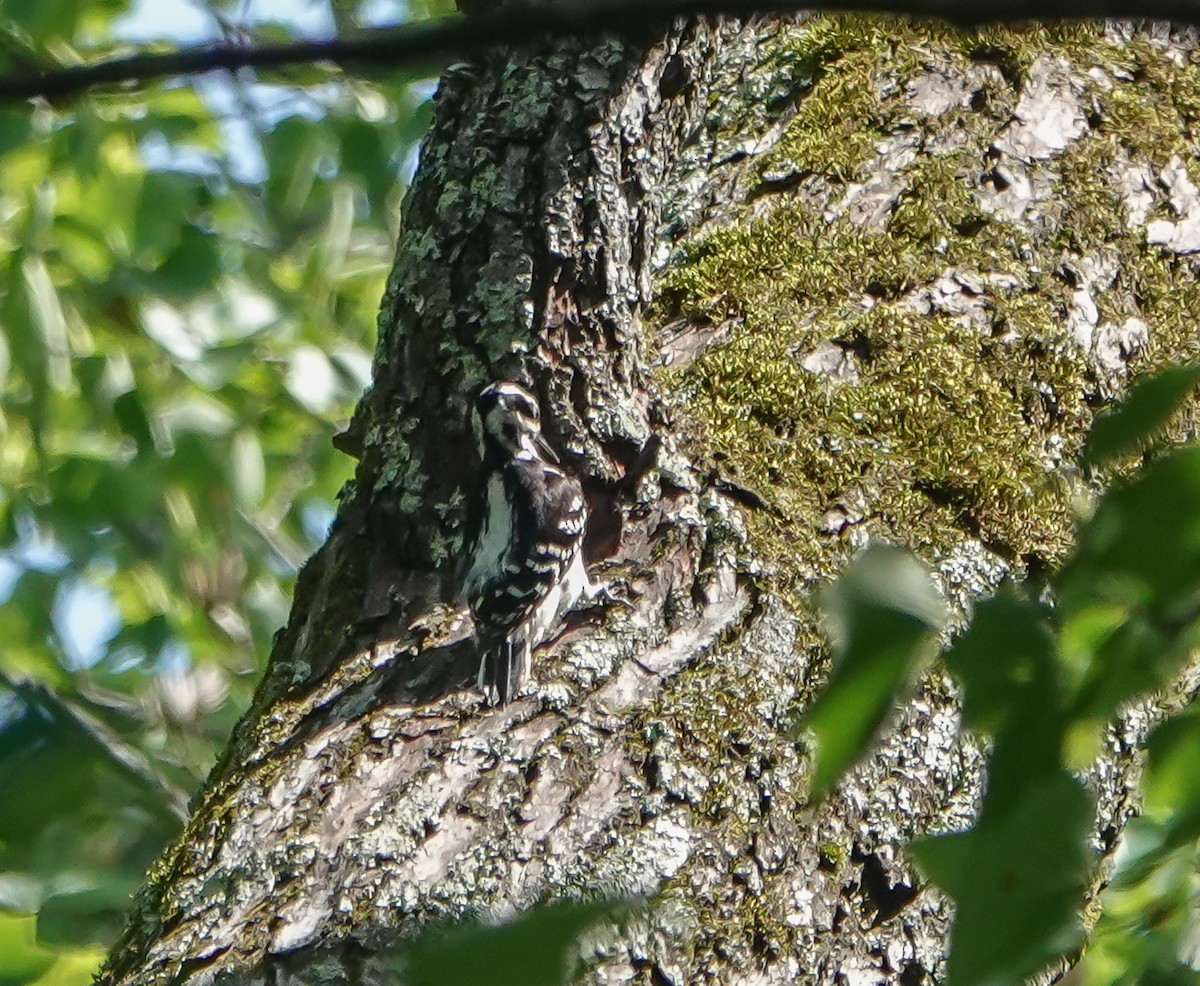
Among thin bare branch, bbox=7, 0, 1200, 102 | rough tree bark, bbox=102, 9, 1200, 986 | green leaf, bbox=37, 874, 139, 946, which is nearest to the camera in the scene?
thin bare branch, bbox=7, 0, 1200, 102

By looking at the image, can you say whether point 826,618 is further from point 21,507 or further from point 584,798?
point 21,507

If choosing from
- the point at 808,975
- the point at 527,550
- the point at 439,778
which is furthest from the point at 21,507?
the point at 808,975

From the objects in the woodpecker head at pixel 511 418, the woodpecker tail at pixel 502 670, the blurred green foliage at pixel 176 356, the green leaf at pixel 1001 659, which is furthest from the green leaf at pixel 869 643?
the blurred green foliage at pixel 176 356

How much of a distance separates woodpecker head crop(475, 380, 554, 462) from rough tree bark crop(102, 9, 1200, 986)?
0.13 feet

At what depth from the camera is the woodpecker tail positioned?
2.11m

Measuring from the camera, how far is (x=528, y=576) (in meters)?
3.01

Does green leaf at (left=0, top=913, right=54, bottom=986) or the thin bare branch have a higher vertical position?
green leaf at (left=0, top=913, right=54, bottom=986)

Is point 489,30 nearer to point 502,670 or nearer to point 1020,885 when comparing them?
point 1020,885

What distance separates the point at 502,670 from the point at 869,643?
4.95 ft

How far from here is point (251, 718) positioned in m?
2.38

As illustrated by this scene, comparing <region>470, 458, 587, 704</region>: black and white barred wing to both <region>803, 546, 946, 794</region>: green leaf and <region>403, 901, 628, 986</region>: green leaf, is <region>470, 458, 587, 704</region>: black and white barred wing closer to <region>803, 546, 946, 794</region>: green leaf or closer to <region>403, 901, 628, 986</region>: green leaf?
<region>803, 546, 946, 794</region>: green leaf

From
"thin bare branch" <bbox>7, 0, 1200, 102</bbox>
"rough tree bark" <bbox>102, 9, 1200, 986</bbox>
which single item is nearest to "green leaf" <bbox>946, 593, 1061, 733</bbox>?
"thin bare branch" <bbox>7, 0, 1200, 102</bbox>

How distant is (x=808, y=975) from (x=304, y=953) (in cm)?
63

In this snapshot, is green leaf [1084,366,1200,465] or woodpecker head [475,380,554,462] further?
woodpecker head [475,380,554,462]
